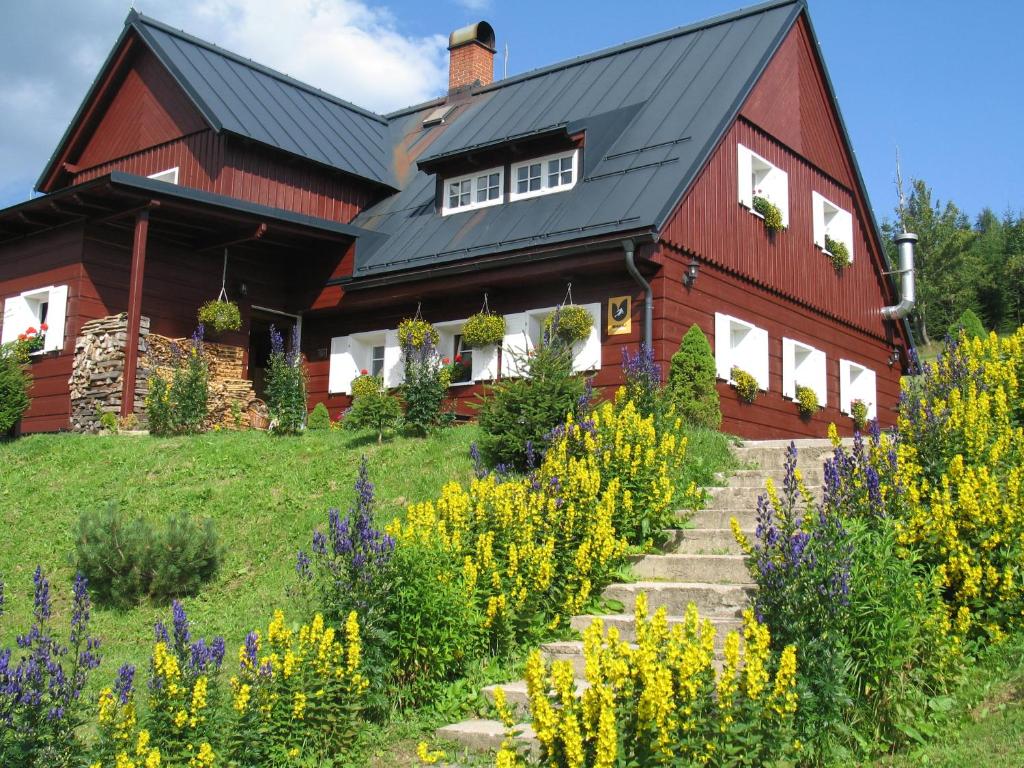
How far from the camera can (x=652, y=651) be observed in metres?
5.28

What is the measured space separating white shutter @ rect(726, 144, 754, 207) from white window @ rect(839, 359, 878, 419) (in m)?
4.29

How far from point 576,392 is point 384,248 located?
26.8 ft

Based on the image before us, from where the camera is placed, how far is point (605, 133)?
1777cm

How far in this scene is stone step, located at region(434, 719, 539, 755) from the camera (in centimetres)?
615

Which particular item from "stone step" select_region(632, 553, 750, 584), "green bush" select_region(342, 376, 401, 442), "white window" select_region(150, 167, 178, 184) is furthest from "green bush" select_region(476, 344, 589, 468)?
"white window" select_region(150, 167, 178, 184)

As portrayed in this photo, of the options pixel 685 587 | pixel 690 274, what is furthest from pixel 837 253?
pixel 685 587

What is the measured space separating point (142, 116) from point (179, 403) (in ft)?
25.8

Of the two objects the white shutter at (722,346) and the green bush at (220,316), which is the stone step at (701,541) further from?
the green bush at (220,316)

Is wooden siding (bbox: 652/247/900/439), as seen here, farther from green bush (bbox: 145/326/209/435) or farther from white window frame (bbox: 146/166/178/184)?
white window frame (bbox: 146/166/178/184)

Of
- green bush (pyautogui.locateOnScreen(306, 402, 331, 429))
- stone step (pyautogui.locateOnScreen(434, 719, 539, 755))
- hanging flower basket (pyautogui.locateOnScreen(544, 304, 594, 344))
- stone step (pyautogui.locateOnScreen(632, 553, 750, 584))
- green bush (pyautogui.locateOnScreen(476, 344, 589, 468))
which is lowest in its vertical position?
stone step (pyautogui.locateOnScreen(434, 719, 539, 755))

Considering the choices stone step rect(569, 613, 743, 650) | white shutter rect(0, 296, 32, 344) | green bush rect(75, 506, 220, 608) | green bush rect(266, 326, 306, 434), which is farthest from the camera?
white shutter rect(0, 296, 32, 344)

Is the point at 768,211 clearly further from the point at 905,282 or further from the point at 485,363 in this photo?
the point at 485,363

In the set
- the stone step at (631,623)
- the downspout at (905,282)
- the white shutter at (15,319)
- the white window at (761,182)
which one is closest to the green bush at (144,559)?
the stone step at (631,623)

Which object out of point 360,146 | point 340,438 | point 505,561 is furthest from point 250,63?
point 505,561
